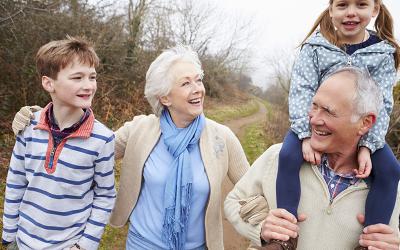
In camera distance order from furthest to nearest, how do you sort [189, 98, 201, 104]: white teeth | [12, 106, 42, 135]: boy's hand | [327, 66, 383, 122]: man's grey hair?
[189, 98, 201, 104]: white teeth
[12, 106, 42, 135]: boy's hand
[327, 66, 383, 122]: man's grey hair

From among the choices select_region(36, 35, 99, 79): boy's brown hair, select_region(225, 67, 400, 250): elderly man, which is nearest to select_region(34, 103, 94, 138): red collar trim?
select_region(36, 35, 99, 79): boy's brown hair

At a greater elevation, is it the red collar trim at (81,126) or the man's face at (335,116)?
the man's face at (335,116)

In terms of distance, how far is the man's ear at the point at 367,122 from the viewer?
5.27 ft

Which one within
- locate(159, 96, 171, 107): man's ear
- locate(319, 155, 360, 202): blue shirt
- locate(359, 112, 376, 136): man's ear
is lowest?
locate(319, 155, 360, 202): blue shirt

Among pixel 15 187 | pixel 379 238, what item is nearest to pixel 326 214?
pixel 379 238

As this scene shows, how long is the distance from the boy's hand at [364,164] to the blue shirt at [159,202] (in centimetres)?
101

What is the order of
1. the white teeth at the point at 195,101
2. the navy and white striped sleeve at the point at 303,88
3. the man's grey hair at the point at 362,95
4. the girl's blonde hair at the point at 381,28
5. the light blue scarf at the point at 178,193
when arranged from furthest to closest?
the white teeth at the point at 195,101
the light blue scarf at the point at 178,193
the girl's blonde hair at the point at 381,28
the navy and white striped sleeve at the point at 303,88
the man's grey hair at the point at 362,95

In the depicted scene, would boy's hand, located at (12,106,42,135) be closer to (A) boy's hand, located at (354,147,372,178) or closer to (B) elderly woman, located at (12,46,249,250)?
(B) elderly woman, located at (12,46,249,250)

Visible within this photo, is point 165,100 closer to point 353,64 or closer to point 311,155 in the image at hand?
point 311,155

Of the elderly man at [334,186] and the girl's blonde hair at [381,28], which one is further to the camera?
the girl's blonde hair at [381,28]

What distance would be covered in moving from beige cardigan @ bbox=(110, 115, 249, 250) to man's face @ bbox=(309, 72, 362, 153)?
33.1 inches

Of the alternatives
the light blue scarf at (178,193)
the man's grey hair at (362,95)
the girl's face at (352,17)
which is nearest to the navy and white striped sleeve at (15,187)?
the light blue scarf at (178,193)

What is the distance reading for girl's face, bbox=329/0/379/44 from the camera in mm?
1881

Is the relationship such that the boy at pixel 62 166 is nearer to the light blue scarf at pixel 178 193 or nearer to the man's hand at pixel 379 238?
the light blue scarf at pixel 178 193
